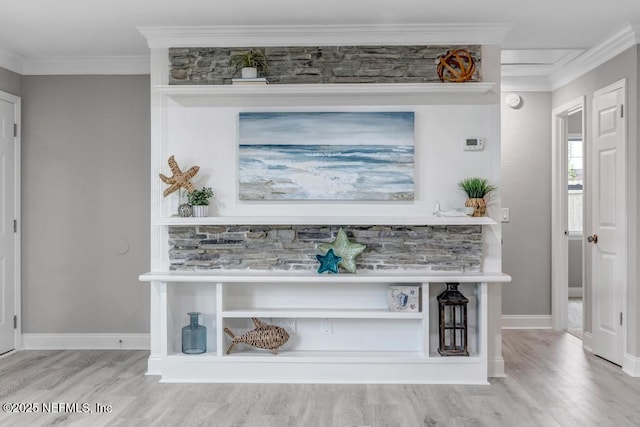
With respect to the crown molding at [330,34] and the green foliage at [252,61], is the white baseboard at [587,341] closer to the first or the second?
the crown molding at [330,34]

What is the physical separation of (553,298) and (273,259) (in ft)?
10.3

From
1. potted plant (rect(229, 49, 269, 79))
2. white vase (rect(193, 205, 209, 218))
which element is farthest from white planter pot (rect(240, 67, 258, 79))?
white vase (rect(193, 205, 209, 218))

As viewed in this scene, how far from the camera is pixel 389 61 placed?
435 centimetres

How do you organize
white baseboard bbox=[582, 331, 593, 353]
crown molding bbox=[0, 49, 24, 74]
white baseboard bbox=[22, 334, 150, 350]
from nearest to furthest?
crown molding bbox=[0, 49, 24, 74] → white baseboard bbox=[582, 331, 593, 353] → white baseboard bbox=[22, 334, 150, 350]

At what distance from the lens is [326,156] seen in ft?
14.3

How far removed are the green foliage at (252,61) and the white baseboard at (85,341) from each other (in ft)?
8.04

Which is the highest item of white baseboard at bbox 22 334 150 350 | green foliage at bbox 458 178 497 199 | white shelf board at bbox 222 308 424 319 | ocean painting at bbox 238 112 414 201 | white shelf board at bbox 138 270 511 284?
ocean painting at bbox 238 112 414 201

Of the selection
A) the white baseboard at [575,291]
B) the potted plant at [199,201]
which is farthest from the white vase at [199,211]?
the white baseboard at [575,291]

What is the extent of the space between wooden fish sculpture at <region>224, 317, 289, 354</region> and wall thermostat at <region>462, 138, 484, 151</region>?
1.89 meters

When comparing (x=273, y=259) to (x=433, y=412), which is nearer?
(x=433, y=412)

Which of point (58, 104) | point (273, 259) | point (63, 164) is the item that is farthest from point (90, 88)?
point (273, 259)

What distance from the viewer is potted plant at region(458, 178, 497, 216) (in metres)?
4.19

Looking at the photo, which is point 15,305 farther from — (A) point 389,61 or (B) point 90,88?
(A) point 389,61

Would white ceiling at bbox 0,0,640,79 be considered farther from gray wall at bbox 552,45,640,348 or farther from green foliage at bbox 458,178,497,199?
green foliage at bbox 458,178,497,199
